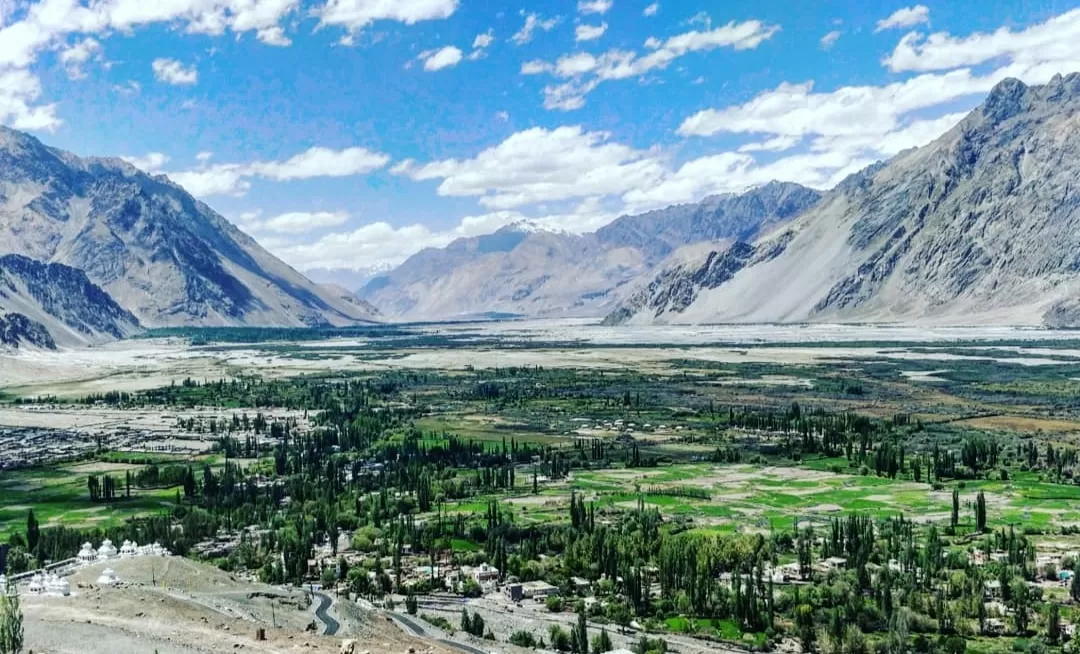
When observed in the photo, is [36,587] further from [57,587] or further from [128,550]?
[128,550]

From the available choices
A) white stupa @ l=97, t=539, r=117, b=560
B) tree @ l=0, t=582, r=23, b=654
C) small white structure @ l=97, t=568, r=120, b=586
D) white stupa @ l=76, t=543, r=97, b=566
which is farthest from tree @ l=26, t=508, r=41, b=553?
tree @ l=0, t=582, r=23, b=654

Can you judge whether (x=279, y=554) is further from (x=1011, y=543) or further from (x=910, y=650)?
(x=1011, y=543)

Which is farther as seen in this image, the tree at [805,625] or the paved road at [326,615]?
the tree at [805,625]

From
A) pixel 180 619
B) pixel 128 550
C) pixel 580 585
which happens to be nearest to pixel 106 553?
pixel 128 550

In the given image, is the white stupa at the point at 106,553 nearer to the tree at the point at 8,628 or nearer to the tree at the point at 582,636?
the tree at the point at 8,628

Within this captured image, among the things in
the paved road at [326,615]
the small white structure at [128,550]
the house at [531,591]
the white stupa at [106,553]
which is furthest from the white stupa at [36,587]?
the house at [531,591]

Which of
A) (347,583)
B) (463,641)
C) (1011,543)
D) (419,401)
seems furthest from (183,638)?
(419,401)
